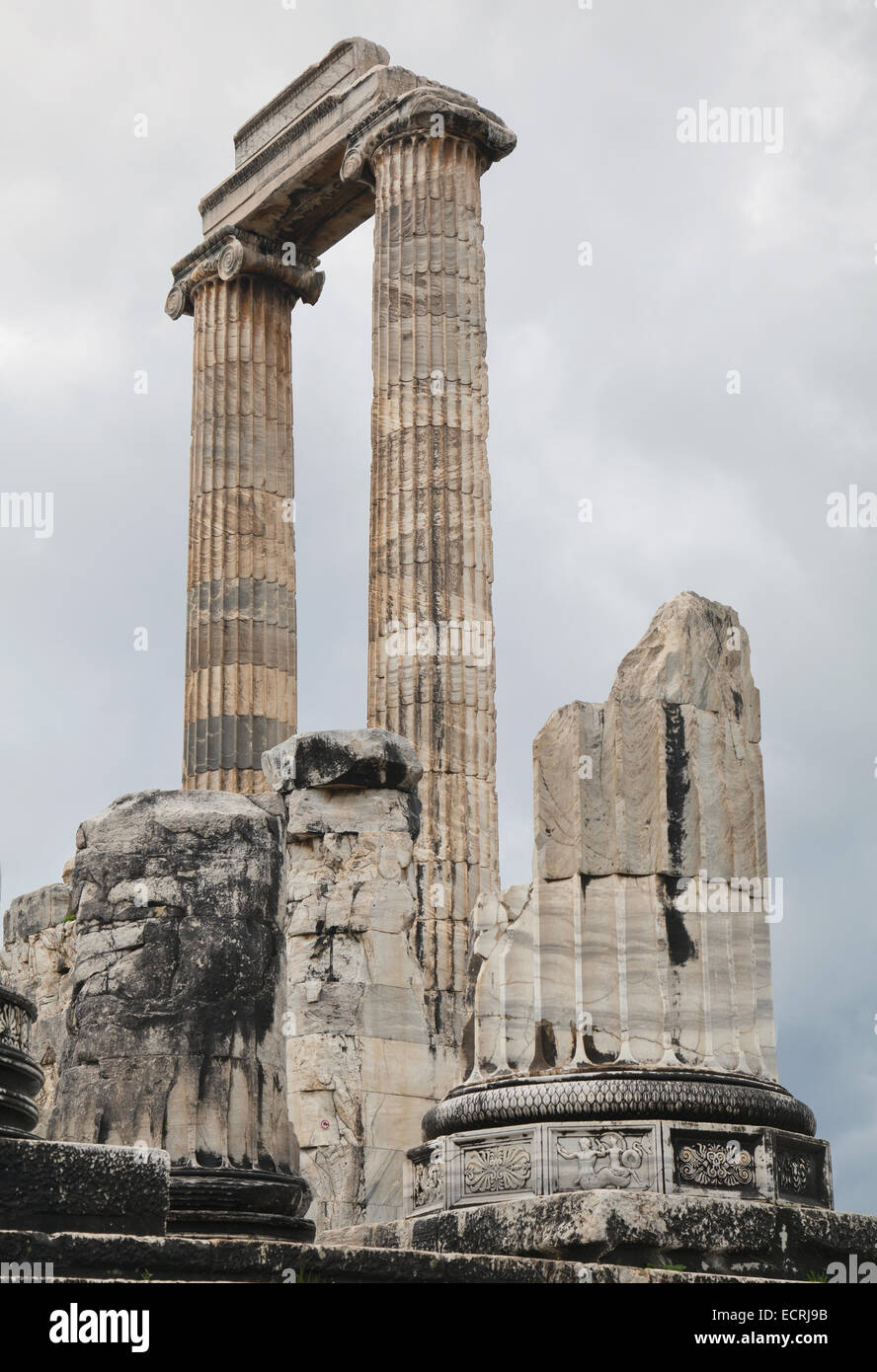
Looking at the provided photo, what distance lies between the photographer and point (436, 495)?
21188mm

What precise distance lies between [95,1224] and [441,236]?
55.9 ft

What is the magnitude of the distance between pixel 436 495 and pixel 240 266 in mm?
6645

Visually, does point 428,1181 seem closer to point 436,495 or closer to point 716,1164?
point 716,1164

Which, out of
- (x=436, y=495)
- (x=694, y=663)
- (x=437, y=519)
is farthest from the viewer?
(x=436, y=495)

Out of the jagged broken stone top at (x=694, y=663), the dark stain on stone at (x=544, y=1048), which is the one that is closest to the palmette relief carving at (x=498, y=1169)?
the dark stain on stone at (x=544, y=1048)

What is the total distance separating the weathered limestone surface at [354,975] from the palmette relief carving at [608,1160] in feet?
12.1

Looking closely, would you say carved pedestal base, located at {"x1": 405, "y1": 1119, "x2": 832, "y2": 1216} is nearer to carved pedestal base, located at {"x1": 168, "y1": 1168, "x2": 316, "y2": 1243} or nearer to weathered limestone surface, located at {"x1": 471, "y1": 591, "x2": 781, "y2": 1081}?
weathered limestone surface, located at {"x1": 471, "y1": 591, "x2": 781, "y2": 1081}

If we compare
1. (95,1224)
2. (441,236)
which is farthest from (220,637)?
(95,1224)

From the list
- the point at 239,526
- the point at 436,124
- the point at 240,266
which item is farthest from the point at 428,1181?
the point at 240,266

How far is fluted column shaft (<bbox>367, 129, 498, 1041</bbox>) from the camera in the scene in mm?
19531

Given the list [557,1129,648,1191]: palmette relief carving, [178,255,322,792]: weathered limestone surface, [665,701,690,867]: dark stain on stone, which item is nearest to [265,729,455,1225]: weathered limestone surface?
[665,701,690,867]: dark stain on stone


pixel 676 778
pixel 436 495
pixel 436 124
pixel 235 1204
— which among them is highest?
pixel 436 124

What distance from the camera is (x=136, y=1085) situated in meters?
8.62
